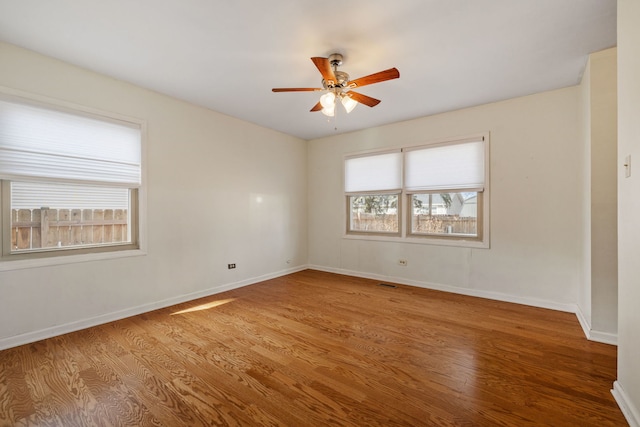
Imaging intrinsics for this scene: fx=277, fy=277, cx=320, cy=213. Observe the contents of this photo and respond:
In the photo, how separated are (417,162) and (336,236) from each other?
2.01 metres

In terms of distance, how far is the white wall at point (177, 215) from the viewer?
2609 mm

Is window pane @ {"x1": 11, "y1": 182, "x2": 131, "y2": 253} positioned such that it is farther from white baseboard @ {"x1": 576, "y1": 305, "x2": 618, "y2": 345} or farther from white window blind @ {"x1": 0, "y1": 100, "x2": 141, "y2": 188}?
white baseboard @ {"x1": 576, "y1": 305, "x2": 618, "y2": 345}

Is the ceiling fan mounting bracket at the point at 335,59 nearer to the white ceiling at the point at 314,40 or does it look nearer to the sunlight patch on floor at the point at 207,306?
the white ceiling at the point at 314,40

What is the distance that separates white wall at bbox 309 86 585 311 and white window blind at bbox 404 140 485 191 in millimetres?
175

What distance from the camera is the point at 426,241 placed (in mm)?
4355

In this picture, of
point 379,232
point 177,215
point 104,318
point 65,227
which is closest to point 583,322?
point 379,232

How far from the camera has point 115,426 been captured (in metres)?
1.58

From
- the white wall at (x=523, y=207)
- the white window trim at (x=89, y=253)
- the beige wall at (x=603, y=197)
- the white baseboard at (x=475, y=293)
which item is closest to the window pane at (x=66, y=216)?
the white window trim at (x=89, y=253)

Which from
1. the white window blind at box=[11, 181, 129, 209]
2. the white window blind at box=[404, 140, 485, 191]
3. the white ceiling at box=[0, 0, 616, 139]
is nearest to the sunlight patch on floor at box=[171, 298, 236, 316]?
the white window blind at box=[11, 181, 129, 209]

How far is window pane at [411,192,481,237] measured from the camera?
4070mm

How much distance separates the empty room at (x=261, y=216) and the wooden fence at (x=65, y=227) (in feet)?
0.06

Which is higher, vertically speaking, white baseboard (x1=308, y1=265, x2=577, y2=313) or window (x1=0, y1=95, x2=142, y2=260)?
window (x1=0, y1=95, x2=142, y2=260)

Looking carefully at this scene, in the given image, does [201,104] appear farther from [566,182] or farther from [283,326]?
[566,182]

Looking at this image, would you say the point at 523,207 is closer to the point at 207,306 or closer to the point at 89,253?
the point at 207,306
